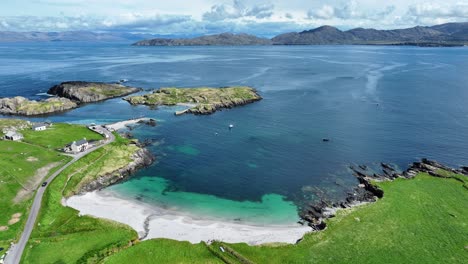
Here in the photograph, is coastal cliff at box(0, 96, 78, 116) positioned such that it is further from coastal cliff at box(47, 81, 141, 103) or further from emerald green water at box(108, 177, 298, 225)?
emerald green water at box(108, 177, 298, 225)

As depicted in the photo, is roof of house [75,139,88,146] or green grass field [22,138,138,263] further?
roof of house [75,139,88,146]

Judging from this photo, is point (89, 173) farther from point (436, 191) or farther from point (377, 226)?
point (436, 191)

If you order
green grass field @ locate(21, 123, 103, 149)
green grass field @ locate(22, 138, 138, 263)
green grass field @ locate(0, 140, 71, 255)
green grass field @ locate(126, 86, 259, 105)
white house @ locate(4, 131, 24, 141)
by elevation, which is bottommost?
green grass field @ locate(22, 138, 138, 263)

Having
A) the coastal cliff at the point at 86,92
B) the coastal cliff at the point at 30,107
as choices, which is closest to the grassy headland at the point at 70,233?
the coastal cliff at the point at 30,107

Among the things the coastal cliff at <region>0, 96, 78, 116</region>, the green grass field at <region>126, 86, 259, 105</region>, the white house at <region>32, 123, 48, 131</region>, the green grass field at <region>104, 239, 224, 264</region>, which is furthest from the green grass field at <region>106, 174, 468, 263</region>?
the coastal cliff at <region>0, 96, 78, 116</region>

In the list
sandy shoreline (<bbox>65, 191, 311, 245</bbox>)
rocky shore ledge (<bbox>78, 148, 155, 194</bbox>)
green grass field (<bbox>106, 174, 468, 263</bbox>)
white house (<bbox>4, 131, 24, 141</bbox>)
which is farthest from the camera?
white house (<bbox>4, 131, 24, 141</bbox>)

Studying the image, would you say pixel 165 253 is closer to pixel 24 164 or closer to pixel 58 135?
pixel 24 164
